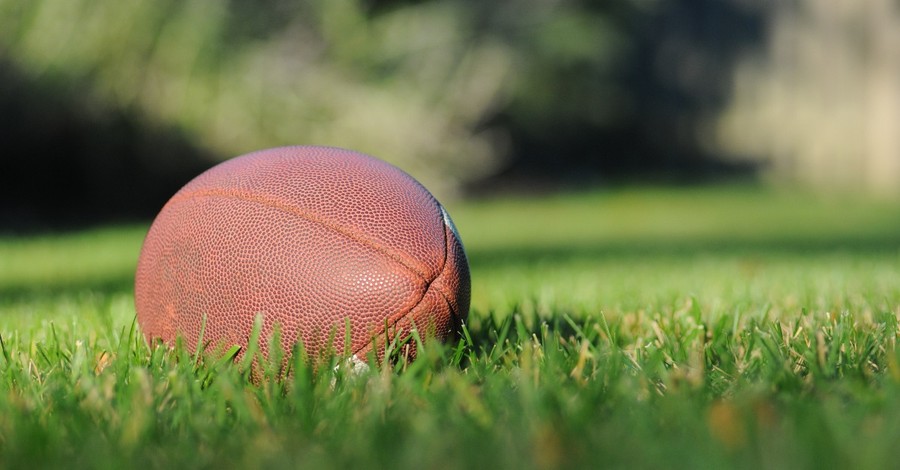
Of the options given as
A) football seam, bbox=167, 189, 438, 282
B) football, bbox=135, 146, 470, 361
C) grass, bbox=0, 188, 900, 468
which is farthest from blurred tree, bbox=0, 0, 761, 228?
football seam, bbox=167, 189, 438, 282

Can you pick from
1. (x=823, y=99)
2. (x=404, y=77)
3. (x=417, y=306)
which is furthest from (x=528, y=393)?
(x=823, y=99)

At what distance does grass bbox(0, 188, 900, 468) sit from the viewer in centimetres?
A: 151

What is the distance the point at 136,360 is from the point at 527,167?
11.2 m

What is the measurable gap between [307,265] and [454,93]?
321 inches

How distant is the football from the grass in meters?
0.10

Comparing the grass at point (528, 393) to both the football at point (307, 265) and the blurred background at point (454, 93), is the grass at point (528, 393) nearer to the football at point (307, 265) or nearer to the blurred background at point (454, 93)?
the football at point (307, 265)

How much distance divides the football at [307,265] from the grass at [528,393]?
0.10 meters

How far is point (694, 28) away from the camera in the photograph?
13.5m

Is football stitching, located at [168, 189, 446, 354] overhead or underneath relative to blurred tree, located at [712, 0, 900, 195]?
overhead

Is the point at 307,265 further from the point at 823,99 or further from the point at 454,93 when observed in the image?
the point at 823,99

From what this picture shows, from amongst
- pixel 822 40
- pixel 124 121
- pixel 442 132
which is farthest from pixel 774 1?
pixel 124 121

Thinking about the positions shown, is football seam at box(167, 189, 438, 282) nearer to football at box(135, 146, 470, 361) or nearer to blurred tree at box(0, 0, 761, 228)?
football at box(135, 146, 470, 361)

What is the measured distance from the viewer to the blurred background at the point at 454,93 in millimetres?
8203

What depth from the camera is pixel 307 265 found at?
2.26 meters
